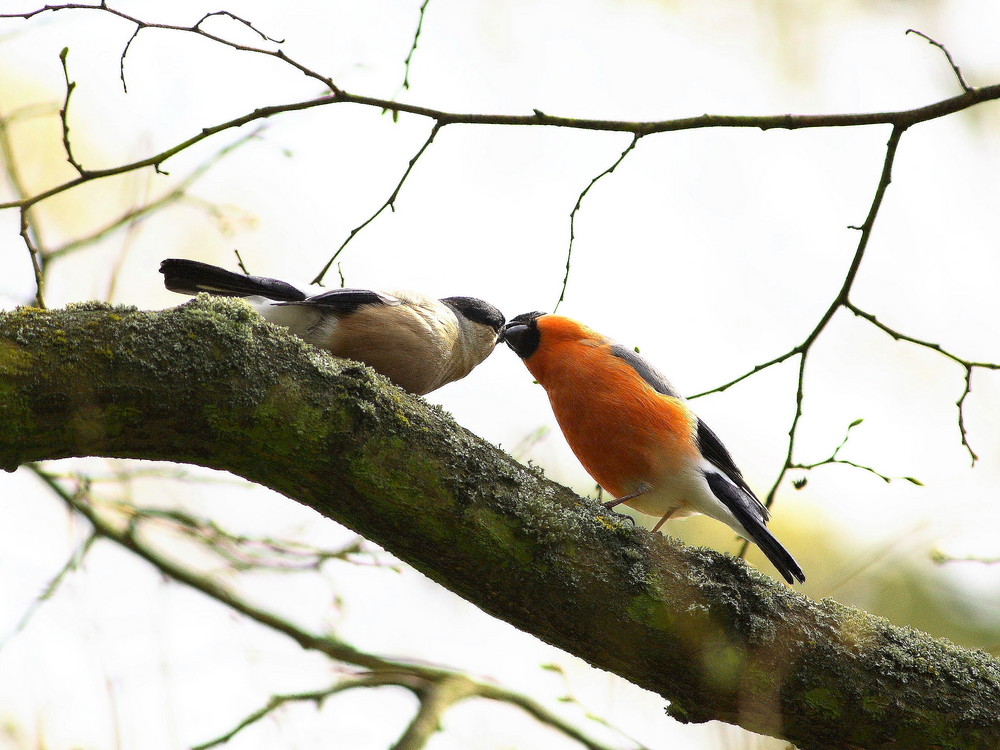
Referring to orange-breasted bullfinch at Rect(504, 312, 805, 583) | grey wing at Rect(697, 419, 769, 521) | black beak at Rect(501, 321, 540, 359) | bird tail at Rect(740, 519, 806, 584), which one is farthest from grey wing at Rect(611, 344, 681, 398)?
bird tail at Rect(740, 519, 806, 584)

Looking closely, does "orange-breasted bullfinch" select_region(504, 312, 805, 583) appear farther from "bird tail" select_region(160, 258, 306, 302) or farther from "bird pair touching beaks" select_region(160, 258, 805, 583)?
"bird tail" select_region(160, 258, 306, 302)

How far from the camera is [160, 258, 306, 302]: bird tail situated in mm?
3014

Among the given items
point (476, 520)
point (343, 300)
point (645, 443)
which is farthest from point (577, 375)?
point (476, 520)

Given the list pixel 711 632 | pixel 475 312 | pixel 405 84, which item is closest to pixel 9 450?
pixel 711 632

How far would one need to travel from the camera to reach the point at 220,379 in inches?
77.0

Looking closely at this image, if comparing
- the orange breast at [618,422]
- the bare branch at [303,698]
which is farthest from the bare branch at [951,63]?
the bare branch at [303,698]

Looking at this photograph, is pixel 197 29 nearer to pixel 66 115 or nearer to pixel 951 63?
pixel 66 115

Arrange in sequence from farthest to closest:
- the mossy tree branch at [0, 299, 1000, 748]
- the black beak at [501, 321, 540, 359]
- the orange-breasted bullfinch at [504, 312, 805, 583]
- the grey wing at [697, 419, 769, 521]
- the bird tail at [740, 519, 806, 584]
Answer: the black beak at [501, 321, 540, 359] → the grey wing at [697, 419, 769, 521] → the orange-breasted bullfinch at [504, 312, 805, 583] → the bird tail at [740, 519, 806, 584] → the mossy tree branch at [0, 299, 1000, 748]

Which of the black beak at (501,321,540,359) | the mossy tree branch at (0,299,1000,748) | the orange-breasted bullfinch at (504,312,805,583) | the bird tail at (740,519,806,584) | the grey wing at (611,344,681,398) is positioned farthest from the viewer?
the black beak at (501,321,540,359)

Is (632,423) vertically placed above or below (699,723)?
above

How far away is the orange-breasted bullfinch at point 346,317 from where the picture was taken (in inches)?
120

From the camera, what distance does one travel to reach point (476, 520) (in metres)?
2.04

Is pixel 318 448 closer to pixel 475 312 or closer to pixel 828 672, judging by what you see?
pixel 828 672

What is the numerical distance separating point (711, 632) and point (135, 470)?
8.80ft
